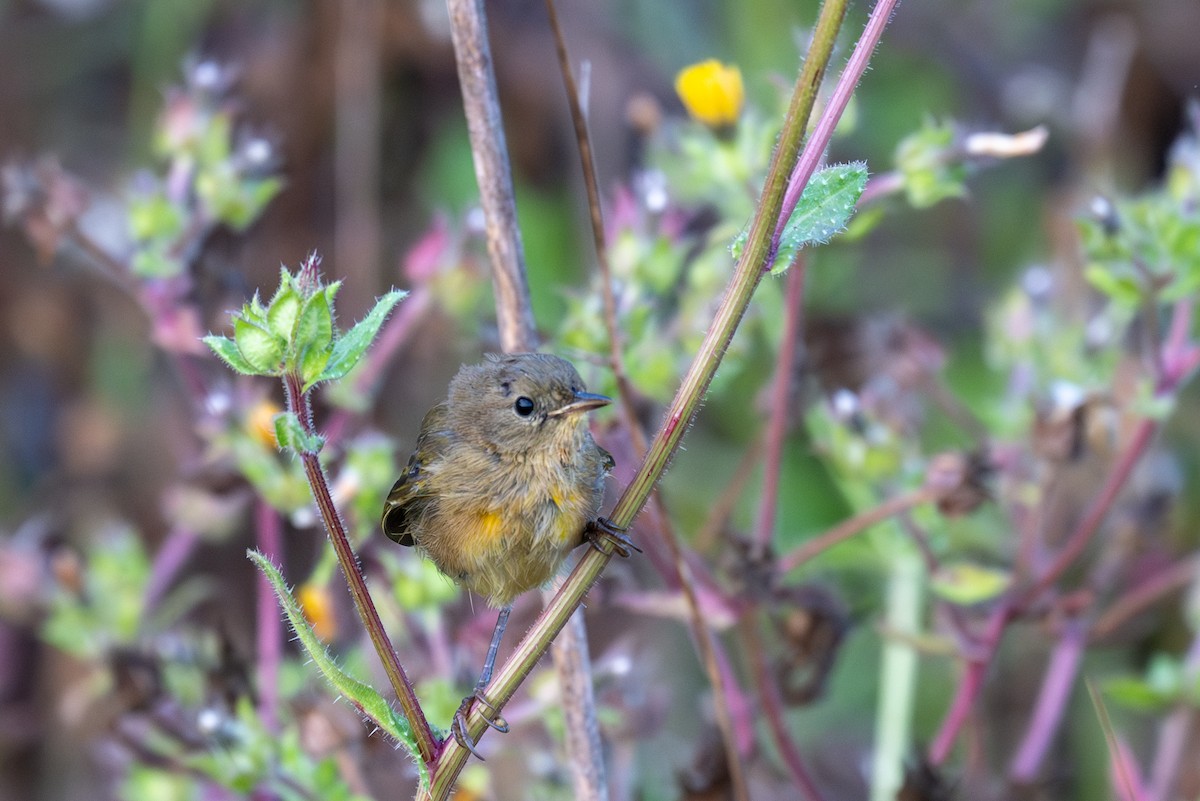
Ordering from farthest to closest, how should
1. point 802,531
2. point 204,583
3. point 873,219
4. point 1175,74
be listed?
point 1175,74 < point 802,531 < point 204,583 < point 873,219

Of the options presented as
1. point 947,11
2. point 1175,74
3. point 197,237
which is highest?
point 947,11

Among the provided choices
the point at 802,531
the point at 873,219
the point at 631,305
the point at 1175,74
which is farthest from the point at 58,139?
the point at 1175,74

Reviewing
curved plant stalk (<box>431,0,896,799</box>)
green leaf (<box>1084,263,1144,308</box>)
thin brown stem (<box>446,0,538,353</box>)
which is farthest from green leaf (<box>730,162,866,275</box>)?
green leaf (<box>1084,263,1144,308</box>)

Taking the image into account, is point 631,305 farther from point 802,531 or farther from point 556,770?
point 802,531

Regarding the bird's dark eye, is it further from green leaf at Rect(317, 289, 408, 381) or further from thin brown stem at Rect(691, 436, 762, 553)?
green leaf at Rect(317, 289, 408, 381)

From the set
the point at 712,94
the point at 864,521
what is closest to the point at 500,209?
the point at 712,94

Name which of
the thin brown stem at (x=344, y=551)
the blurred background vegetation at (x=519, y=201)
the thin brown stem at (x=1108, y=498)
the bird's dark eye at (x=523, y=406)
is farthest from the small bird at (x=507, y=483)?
the blurred background vegetation at (x=519, y=201)
